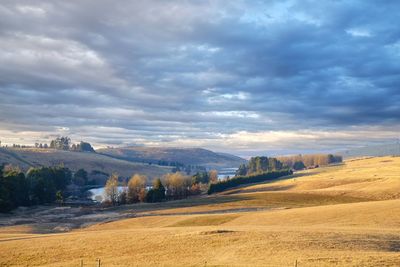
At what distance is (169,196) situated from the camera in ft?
578

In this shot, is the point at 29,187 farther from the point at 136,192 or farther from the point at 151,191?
the point at 151,191

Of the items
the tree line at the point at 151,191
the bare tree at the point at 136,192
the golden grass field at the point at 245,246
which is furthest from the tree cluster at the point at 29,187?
the golden grass field at the point at 245,246

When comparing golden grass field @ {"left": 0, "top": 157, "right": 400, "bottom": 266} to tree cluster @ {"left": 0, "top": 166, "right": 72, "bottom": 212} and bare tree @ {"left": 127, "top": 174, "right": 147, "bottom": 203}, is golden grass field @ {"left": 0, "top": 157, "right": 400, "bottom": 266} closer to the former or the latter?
tree cluster @ {"left": 0, "top": 166, "right": 72, "bottom": 212}

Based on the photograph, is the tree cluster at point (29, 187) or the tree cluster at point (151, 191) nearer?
the tree cluster at point (29, 187)

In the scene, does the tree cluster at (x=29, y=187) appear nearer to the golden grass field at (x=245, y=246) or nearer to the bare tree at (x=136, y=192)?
the bare tree at (x=136, y=192)

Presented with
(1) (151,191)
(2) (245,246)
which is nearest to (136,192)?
(1) (151,191)

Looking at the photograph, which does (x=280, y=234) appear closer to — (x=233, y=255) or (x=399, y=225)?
(x=233, y=255)

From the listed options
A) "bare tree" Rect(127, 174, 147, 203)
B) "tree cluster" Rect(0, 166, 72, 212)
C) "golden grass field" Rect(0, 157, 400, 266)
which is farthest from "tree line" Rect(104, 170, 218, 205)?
"golden grass field" Rect(0, 157, 400, 266)

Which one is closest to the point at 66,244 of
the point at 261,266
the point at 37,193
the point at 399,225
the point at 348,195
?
the point at 261,266

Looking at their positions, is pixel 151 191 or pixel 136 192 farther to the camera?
pixel 136 192

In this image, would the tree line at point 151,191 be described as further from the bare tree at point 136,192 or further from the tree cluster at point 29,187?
the tree cluster at point 29,187

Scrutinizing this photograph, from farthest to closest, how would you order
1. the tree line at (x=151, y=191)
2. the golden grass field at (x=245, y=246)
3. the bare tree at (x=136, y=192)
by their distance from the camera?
the bare tree at (x=136, y=192)
the tree line at (x=151, y=191)
the golden grass field at (x=245, y=246)

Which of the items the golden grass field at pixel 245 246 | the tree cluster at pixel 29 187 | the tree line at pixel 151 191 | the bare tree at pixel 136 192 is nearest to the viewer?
the golden grass field at pixel 245 246

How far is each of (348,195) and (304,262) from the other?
89148 mm
